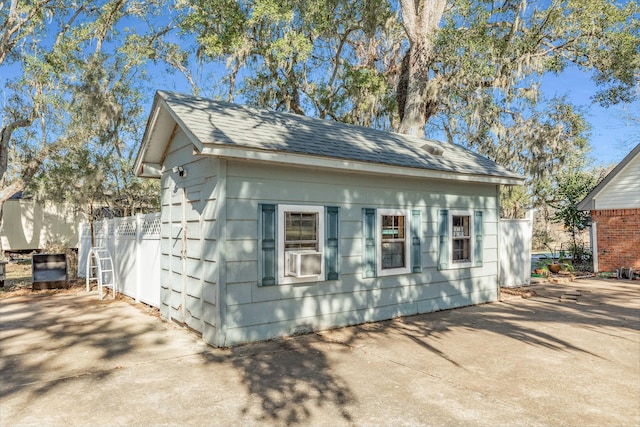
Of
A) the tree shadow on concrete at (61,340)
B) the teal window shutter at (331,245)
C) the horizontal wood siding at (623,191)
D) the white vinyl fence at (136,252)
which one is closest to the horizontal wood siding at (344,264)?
the teal window shutter at (331,245)

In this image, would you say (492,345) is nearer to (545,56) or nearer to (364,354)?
(364,354)

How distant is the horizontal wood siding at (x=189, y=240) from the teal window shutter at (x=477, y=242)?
5692mm

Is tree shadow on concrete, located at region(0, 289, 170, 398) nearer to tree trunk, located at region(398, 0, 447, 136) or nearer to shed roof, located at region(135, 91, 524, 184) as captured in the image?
shed roof, located at region(135, 91, 524, 184)

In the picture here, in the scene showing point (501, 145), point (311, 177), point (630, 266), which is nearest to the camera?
point (311, 177)

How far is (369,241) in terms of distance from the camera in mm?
7004

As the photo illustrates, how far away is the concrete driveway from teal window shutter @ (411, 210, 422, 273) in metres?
0.96

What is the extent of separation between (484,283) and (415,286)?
88.4 inches

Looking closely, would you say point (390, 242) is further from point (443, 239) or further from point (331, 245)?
point (331, 245)

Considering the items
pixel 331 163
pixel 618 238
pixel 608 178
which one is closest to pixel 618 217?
pixel 618 238

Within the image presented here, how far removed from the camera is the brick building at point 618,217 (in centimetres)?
1383

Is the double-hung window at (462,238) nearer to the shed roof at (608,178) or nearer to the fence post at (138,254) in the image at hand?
the fence post at (138,254)

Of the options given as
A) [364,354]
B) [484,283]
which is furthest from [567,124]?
[364,354]

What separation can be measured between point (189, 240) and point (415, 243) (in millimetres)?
A: 4097

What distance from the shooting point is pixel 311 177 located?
6.41 meters
